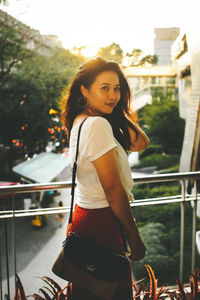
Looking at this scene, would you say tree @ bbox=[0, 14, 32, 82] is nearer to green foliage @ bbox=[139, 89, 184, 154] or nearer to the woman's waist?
green foliage @ bbox=[139, 89, 184, 154]

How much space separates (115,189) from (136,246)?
0.28 metres

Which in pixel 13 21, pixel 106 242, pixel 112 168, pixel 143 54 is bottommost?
pixel 106 242

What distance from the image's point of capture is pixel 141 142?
5.55ft

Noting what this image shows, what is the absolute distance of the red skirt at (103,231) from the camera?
125cm

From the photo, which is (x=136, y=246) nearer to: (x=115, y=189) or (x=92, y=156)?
(x=115, y=189)

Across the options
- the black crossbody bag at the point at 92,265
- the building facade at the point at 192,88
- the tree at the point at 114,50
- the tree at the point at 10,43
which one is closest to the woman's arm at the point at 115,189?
the black crossbody bag at the point at 92,265

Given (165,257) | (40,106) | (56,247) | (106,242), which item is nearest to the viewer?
(106,242)

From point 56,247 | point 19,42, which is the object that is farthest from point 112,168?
point 19,42

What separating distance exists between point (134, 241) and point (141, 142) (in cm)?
65

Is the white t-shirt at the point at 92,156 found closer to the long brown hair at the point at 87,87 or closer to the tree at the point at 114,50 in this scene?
the long brown hair at the point at 87,87

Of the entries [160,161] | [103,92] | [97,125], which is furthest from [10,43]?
[97,125]

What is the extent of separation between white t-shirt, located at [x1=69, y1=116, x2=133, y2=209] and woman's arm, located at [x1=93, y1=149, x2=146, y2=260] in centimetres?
3

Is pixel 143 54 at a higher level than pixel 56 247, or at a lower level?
higher

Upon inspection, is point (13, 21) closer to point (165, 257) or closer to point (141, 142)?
point (165, 257)
